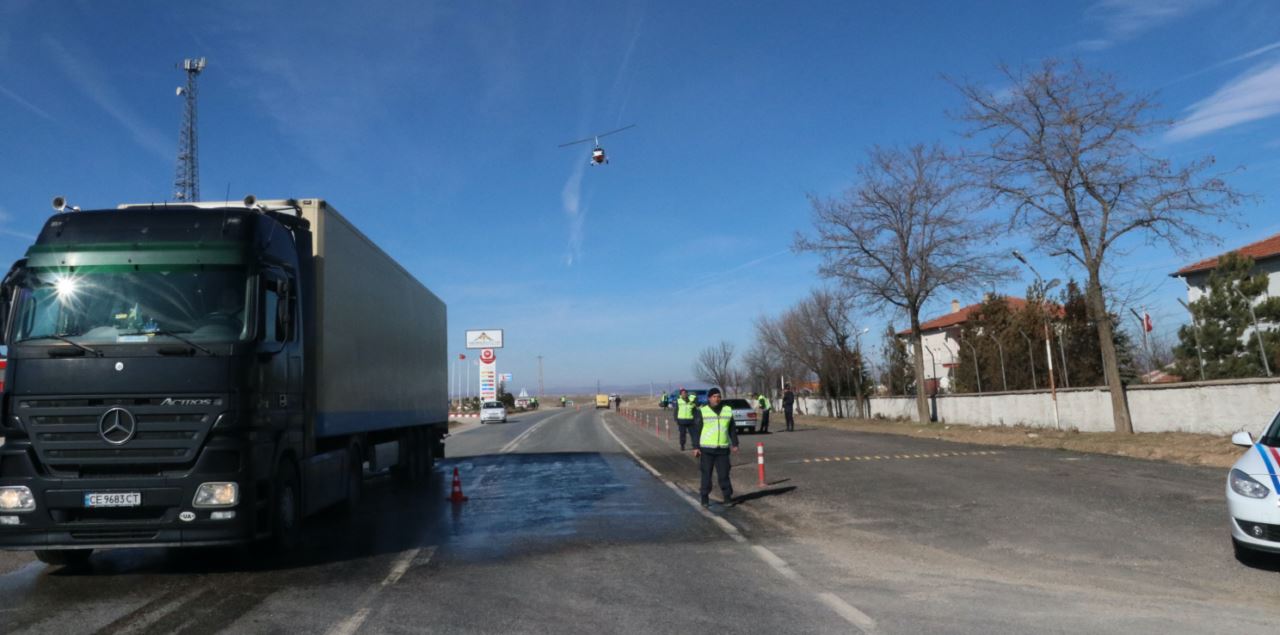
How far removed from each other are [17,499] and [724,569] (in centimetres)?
632

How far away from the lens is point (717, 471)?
13.1 meters

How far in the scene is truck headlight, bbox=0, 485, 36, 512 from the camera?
757 centimetres

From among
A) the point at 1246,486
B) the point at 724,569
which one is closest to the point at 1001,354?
the point at 1246,486

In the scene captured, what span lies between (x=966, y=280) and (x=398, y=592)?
102ft

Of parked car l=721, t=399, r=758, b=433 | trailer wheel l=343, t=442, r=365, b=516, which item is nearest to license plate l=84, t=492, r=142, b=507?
trailer wheel l=343, t=442, r=365, b=516

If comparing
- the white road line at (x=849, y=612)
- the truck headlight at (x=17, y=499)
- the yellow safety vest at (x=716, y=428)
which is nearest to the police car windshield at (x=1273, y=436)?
the white road line at (x=849, y=612)

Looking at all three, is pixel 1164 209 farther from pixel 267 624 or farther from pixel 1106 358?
pixel 267 624

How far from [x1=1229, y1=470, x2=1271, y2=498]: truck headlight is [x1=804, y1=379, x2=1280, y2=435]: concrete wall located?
9.44 m

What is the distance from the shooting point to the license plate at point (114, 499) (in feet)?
24.8

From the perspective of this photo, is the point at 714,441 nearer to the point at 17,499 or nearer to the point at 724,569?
the point at 724,569

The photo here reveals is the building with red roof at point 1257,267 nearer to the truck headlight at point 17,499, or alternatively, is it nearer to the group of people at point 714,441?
the group of people at point 714,441

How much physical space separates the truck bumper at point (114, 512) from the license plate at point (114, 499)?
32 mm

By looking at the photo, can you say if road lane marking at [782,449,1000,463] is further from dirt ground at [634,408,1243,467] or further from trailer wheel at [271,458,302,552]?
trailer wheel at [271,458,302,552]

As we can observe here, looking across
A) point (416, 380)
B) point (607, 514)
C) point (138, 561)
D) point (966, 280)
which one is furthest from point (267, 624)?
point (966, 280)
